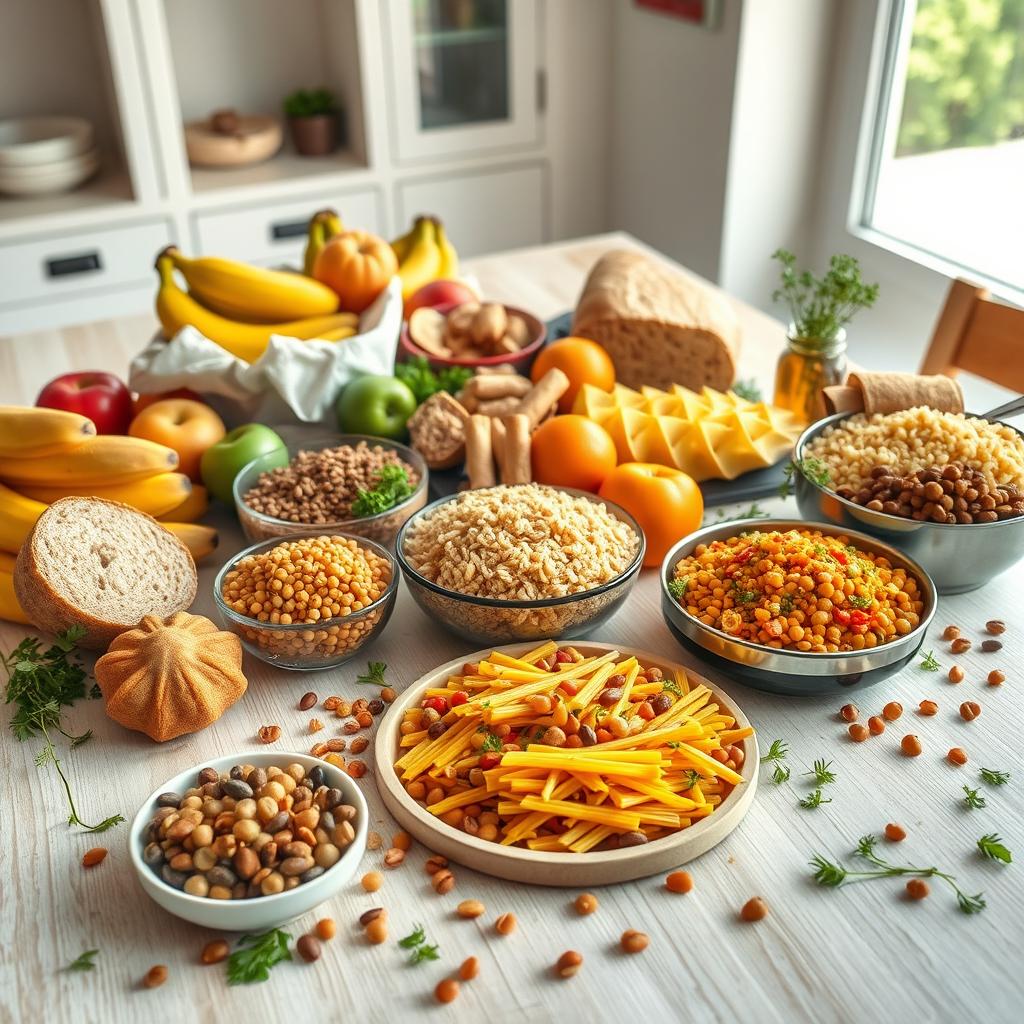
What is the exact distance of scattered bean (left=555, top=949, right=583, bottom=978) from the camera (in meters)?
1.03

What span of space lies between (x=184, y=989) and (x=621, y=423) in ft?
3.46

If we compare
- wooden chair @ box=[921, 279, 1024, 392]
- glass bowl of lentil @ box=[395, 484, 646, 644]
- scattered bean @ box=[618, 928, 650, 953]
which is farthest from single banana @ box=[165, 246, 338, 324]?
scattered bean @ box=[618, 928, 650, 953]

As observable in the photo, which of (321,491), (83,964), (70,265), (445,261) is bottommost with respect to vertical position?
(70,265)

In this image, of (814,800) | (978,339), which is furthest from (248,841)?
(978,339)

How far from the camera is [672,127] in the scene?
3664 millimetres

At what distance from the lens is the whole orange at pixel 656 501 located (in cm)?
157

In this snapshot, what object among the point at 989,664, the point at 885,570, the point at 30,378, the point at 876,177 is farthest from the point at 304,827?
the point at 876,177

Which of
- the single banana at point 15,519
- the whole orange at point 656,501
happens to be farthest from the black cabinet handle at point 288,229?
the whole orange at point 656,501

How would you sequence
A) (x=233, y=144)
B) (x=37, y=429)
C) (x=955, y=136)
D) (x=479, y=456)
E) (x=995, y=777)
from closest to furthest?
(x=995, y=777)
(x=37, y=429)
(x=479, y=456)
(x=955, y=136)
(x=233, y=144)

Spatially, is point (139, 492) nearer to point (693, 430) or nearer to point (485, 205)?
point (693, 430)

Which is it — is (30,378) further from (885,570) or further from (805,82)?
(805,82)

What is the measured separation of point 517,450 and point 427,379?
305 millimetres

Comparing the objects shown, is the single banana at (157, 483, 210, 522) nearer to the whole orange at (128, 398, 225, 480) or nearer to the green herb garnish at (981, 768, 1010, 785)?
the whole orange at (128, 398, 225, 480)

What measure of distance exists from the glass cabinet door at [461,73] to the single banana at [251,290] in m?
1.85
